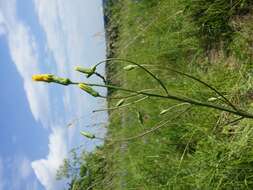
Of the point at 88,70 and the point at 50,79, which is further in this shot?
the point at 88,70

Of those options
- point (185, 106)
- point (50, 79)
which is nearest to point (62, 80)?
point (50, 79)

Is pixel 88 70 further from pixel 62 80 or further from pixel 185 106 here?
pixel 185 106

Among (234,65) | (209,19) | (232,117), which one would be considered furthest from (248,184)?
(209,19)

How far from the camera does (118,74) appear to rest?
458cm

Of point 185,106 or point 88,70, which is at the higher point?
point 88,70

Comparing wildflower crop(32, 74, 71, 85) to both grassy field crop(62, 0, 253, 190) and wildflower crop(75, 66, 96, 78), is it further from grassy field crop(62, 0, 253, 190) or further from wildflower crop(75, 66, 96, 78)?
grassy field crop(62, 0, 253, 190)

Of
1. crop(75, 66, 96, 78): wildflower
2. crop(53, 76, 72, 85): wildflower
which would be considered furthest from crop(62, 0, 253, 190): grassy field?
crop(53, 76, 72, 85): wildflower

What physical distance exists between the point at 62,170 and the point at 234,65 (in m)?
3.07

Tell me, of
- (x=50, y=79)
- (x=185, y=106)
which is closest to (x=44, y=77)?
(x=50, y=79)

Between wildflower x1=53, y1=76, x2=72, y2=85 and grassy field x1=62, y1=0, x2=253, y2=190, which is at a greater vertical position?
wildflower x1=53, y1=76, x2=72, y2=85

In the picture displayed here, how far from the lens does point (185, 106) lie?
3.12 metres

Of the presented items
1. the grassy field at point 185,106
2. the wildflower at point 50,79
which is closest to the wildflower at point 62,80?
the wildflower at point 50,79

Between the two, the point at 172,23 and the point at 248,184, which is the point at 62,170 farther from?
the point at 248,184

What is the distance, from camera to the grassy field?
2.70 m
